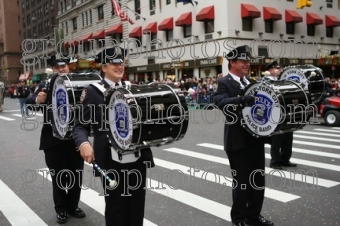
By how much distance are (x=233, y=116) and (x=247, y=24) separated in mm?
25536

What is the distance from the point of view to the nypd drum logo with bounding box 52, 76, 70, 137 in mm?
4492

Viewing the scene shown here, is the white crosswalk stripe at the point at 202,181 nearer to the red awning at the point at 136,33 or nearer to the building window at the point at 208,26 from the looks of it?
the building window at the point at 208,26

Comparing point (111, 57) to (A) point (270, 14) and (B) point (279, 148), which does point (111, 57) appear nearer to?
(B) point (279, 148)

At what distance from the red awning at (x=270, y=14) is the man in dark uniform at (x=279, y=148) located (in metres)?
22.4

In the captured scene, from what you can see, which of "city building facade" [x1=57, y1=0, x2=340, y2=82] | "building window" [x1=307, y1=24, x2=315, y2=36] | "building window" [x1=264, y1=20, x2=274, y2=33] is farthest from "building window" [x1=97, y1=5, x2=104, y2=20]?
"building window" [x1=307, y1=24, x2=315, y2=36]

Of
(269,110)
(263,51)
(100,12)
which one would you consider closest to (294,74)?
(269,110)

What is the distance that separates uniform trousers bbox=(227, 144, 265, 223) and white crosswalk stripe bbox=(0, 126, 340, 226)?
20.1 inches

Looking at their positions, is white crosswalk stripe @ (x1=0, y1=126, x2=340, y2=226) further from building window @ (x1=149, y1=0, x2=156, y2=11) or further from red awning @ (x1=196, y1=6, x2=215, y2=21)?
building window @ (x1=149, y1=0, x2=156, y2=11)

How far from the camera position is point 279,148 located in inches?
294

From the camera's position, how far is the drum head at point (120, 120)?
3179 mm

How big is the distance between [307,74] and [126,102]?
513 cm

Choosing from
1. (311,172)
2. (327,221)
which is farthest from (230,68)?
(311,172)

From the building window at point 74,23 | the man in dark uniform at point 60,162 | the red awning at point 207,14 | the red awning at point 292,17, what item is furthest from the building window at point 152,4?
the man in dark uniform at point 60,162

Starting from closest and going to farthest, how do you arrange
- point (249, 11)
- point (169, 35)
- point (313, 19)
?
1. point (249, 11)
2. point (313, 19)
3. point (169, 35)
